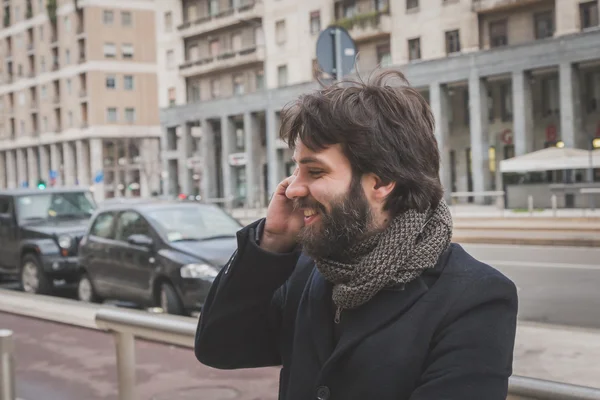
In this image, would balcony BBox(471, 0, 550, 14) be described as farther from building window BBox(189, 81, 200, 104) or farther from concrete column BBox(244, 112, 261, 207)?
building window BBox(189, 81, 200, 104)

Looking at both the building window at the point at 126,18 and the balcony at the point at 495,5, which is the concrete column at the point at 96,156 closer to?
the building window at the point at 126,18

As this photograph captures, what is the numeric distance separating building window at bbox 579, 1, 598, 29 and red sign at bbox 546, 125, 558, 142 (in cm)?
792

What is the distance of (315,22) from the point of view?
40219 mm

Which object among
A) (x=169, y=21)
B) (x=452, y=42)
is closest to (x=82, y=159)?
(x=169, y=21)

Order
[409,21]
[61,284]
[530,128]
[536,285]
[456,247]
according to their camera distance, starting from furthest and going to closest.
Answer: [409,21] < [530,128] < [61,284] < [536,285] < [456,247]

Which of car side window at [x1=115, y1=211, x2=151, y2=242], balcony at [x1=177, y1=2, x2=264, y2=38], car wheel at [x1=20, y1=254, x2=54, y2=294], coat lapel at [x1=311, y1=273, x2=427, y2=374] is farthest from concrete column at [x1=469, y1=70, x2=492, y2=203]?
coat lapel at [x1=311, y1=273, x2=427, y2=374]

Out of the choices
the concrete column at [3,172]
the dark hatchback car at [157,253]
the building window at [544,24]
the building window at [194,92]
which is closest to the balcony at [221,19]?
Result: the building window at [194,92]

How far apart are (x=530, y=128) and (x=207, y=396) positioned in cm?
2879

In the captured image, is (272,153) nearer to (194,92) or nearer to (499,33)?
(194,92)

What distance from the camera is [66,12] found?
48031mm

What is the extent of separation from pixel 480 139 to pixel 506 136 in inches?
86.2

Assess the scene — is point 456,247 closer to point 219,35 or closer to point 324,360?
point 324,360

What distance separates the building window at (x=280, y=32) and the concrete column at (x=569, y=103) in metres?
17.4

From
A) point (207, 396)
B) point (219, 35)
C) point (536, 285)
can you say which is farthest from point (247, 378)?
point (219, 35)
